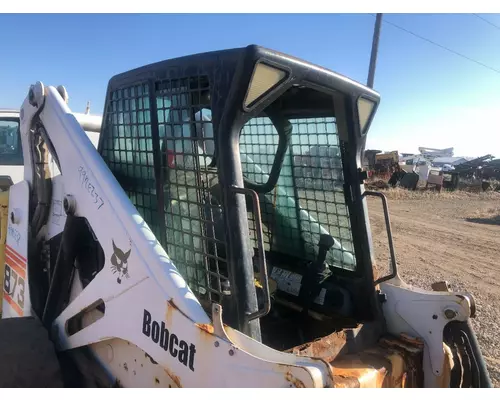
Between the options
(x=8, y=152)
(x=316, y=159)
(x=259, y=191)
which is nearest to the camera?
(x=316, y=159)

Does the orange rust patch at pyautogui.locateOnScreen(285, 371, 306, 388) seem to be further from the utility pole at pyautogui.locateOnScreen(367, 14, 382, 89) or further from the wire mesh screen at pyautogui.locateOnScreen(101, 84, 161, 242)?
the utility pole at pyautogui.locateOnScreen(367, 14, 382, 89)

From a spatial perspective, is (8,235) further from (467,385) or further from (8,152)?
(8,152)

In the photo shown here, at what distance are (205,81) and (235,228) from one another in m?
0.66

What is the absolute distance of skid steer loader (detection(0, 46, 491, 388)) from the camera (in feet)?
6.36

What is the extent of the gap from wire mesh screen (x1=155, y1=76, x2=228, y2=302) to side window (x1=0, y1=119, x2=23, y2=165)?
4552mm

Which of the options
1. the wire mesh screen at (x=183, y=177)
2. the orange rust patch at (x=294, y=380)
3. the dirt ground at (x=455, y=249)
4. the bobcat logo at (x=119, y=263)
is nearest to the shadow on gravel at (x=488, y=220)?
the dirt ground at (x=455, y=249)

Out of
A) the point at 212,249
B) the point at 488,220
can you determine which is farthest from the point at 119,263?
the point at 488,220

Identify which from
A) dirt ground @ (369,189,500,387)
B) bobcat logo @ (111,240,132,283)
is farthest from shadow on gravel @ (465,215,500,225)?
bobcat logo @ (111,240,132,283)

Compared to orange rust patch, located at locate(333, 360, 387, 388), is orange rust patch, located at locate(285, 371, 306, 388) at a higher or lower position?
higher

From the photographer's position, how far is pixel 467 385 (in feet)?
7.90

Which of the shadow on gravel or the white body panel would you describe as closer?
the white body panel

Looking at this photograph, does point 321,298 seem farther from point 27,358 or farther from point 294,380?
point 27,358

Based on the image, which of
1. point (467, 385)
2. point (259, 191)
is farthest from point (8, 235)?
point (467, 385)

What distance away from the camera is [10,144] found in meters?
6.15
